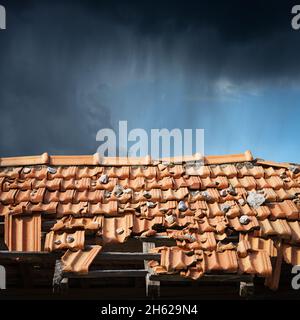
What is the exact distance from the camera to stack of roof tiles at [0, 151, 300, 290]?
593 centimetres

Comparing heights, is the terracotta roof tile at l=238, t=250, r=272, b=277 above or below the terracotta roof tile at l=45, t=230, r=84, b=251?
below

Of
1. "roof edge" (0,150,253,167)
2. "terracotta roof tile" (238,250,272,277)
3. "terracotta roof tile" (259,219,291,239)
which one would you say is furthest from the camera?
"roof edge" (0,150,253,167)

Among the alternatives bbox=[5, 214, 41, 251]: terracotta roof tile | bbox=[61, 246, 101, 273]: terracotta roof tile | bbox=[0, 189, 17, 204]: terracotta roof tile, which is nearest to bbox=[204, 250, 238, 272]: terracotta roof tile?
bbox=[61, 246, 101, 273]: terracotta roof tile

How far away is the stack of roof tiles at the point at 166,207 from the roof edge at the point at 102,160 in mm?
17

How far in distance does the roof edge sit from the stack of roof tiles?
2 cm

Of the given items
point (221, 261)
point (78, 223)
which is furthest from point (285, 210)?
point (78, 223)

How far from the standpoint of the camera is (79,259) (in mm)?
5680

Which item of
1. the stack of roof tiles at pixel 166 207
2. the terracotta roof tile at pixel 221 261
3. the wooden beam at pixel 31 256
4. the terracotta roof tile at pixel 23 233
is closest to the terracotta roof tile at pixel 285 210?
the stack of roof tiles at pixel 166 207

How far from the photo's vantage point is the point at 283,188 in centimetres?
760

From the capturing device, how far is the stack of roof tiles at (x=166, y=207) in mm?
5926

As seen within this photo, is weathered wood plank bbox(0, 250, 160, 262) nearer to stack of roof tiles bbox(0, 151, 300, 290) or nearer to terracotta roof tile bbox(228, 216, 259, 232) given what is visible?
stack of roof tiles bbox(0, 151, 300, 290)

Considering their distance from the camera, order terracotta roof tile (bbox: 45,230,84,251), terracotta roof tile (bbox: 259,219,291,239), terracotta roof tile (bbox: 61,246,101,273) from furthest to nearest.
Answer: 1. terracotta roof tile (bbox: 259,219,291,239)
2. terracotta roof tile (bbox: 45,230,84,251)
3. terracotta roof tile (bbox: 61,246,101,273)
